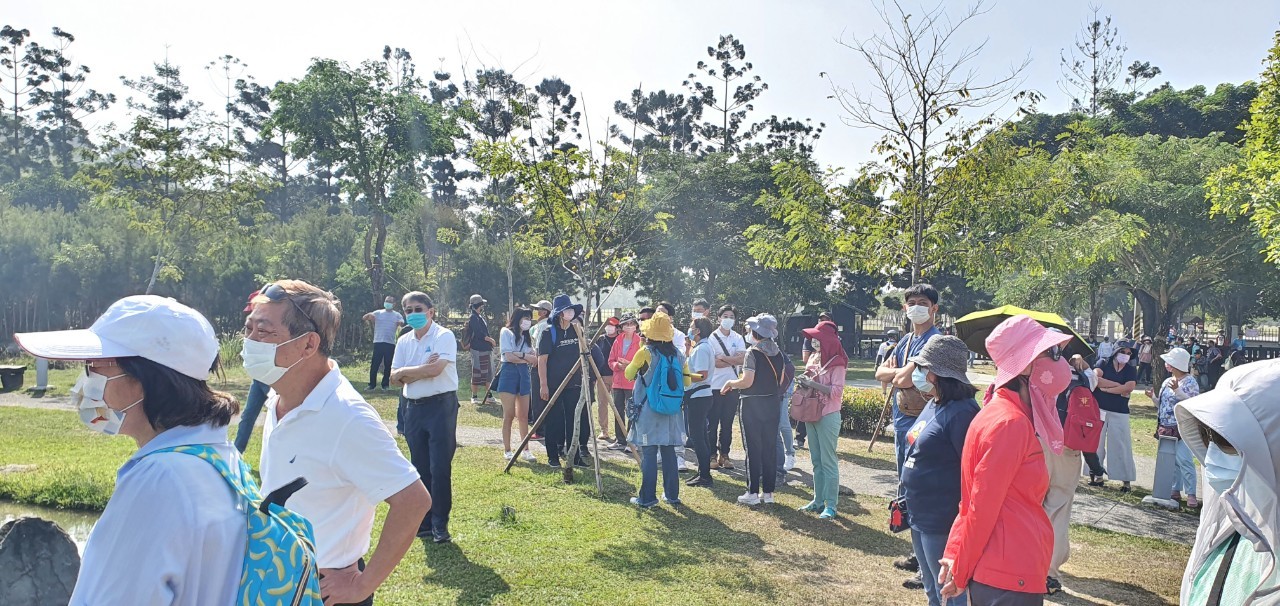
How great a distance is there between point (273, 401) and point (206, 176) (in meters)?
16.6

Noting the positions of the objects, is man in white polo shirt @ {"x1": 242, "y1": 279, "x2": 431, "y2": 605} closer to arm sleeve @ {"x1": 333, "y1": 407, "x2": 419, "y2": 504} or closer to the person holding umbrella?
arm sleeve @ {"x1": 333, "y1": 407, "x2": 419, "y2": 504}

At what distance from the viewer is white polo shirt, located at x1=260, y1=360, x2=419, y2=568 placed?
239 cm

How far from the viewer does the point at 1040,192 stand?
927 cm

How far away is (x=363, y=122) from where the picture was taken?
65.1 ft

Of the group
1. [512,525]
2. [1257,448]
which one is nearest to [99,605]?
[1257,448]

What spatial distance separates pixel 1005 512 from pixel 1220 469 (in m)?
1.13

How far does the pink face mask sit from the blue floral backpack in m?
2.78

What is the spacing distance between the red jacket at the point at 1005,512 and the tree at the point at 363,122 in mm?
18399

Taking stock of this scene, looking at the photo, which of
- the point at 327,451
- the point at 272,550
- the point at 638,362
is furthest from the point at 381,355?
the point at 272,550

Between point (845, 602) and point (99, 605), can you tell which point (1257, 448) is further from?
point (845, 602)

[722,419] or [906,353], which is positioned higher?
[906,353]

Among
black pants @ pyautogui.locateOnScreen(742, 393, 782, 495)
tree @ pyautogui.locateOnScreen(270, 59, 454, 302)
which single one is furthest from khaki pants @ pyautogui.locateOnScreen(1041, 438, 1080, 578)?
tree @ pyautogui.locateOnScreen(270, 59, 454, 302)

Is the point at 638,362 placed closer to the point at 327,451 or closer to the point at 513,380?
the point at 513,380

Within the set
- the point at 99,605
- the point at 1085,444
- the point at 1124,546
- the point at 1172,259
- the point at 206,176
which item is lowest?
the point at 1124,546
